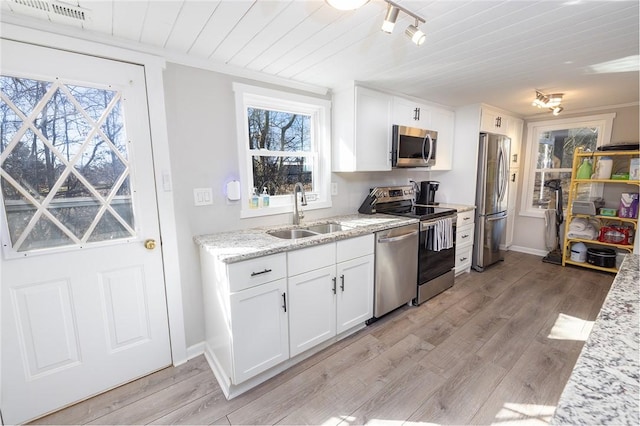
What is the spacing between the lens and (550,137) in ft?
14.0

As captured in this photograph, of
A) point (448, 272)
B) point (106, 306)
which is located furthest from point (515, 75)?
point (106, 306)

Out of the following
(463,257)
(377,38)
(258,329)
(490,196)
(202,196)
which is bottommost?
(463,257)

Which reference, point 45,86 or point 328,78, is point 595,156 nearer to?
point 328,78

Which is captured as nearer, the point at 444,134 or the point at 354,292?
the point at 354,292

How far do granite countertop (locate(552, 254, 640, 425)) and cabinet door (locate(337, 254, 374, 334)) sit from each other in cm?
150

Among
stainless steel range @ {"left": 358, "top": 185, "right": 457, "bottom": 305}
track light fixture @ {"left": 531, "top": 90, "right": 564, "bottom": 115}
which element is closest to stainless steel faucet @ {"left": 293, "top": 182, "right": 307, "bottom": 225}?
stainless steel range @ {"left": 358, "top": 185, "right": 457, "bottom": 305}

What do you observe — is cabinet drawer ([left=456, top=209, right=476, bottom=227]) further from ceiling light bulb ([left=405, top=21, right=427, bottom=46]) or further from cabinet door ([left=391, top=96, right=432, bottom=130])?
ceiling light bulb ([left=405, top=21, right=427, bottom=46])

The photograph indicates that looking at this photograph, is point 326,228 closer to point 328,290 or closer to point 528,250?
point 328,290

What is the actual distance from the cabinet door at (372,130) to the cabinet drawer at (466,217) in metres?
1.20

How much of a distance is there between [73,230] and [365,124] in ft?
7.70

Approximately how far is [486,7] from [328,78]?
1.27 metres

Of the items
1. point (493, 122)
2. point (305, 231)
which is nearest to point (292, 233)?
point (305, 231)

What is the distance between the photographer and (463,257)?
11.8 ft

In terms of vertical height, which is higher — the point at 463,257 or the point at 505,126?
the point at 505,126
